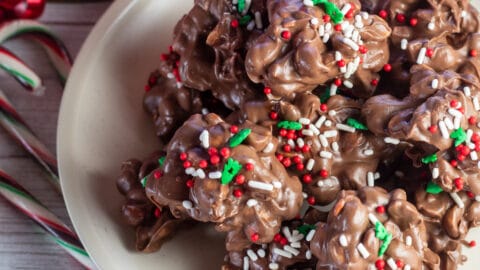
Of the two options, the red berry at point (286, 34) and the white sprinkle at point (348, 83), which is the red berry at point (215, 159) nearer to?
the red berry at point (286, 34)

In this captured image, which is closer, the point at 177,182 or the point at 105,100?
the point at 177,182

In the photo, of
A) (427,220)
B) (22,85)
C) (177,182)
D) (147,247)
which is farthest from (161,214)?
(22,85)

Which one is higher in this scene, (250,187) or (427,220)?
A: (250,187)

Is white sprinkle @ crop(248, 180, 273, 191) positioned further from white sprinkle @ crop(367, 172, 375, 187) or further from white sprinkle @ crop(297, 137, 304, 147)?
white sprinkle @ crop(367, 172, 375, 187)

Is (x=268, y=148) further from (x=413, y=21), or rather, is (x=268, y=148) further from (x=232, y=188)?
(x=413, y=21)

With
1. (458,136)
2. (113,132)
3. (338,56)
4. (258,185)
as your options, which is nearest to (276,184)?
(258,185)

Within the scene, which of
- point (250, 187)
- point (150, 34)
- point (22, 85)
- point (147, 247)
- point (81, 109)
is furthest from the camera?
point (22, 85)

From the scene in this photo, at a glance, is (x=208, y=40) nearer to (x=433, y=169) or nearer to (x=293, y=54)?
(x=293, y=54)
